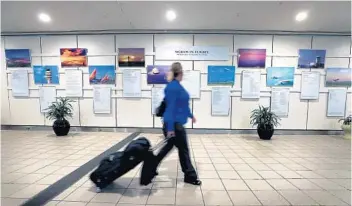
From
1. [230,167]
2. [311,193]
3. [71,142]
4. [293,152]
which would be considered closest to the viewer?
[311,193]

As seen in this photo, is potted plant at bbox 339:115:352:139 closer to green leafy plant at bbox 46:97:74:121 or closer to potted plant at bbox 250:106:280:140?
potted plant at bbox 250:106:280:140

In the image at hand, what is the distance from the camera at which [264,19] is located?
→ 5070mm

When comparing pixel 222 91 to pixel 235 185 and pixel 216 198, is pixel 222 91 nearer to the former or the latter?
pixel 235 185

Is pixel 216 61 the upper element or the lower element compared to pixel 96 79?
upper

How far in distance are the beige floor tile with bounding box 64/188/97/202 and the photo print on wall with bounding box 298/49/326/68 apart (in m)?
6.08

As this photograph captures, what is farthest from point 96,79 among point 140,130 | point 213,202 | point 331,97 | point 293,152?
point 331,97

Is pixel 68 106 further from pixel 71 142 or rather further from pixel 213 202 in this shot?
pixel 213 202

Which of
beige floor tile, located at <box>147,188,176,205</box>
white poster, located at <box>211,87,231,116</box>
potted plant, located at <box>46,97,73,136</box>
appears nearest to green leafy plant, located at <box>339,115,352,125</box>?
white poster, located at <box>211,87,231,116</box>

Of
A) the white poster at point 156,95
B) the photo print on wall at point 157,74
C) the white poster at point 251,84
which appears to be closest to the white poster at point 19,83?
the photo print on wall at point 157,74

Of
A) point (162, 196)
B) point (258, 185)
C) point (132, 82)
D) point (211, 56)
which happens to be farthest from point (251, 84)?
point (162, 196)

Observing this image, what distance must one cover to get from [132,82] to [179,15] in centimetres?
227

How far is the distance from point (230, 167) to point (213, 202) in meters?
1.20

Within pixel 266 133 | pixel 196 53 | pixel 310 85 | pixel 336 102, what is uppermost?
pixel 196 53

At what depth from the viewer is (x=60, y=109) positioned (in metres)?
5.66
